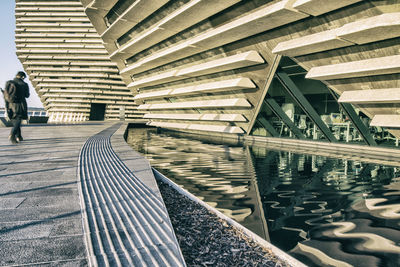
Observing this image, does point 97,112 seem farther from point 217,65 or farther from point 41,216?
point 41,216

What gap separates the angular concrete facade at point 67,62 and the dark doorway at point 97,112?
0.35 meters

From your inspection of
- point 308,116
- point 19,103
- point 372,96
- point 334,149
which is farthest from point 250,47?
point 19,103

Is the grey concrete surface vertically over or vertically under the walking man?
under

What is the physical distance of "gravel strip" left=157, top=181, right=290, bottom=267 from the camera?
2570mm

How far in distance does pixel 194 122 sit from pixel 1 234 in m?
16.4

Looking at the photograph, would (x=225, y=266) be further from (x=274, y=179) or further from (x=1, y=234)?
(x=274, y=179)

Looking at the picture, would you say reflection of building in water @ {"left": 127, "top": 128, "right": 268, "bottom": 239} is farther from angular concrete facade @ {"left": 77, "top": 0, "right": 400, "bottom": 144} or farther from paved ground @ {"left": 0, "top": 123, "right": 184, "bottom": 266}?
angular concrete facade @ {"left": 77, "top": 0, "right": 400, "bottom": 144}

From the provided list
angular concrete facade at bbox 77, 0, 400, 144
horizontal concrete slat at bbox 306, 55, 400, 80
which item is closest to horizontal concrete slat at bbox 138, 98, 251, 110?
angular concrete facade at bbox 77, 0, 400, 144

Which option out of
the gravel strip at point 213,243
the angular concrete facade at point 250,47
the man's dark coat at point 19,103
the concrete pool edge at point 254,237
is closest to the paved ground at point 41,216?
the concrete pool edge at point 254,237

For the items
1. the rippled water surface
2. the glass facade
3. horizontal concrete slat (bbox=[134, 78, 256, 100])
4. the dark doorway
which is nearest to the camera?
the rippled water surface

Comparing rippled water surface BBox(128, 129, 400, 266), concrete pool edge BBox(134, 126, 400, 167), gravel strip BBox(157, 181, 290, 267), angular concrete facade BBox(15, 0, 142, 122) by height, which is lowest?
gravel strip BBox(157, 181, 290, 267)

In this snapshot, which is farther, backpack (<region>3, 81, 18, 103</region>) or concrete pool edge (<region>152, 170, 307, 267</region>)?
backpack (<region>3, 81, 18, 103</region>)

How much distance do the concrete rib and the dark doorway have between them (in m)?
38.7

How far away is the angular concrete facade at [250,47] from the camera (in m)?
7.29
